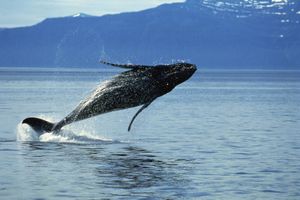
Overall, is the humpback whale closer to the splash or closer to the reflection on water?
the reflection on water

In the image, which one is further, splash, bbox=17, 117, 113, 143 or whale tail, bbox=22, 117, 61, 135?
splash, bbox=17, 117, 113, 143

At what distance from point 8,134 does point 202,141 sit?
8.06 metres

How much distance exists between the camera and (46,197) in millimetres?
16609

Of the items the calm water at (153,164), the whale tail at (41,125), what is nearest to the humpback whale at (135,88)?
the whale tail at (41,125)

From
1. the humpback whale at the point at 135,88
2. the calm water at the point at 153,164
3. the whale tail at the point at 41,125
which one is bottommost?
the calm water at the point at 153,164

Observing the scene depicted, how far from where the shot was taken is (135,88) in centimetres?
2275

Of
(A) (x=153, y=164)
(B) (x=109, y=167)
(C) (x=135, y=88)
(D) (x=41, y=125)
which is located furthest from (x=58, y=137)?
(B) (x=109, y=167)

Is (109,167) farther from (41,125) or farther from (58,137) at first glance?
(58,137)

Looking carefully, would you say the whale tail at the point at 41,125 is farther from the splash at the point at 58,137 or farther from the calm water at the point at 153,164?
the splash at the point at 58,137

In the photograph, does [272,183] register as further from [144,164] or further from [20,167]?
[20,167]

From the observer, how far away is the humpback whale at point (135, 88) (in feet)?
74.0

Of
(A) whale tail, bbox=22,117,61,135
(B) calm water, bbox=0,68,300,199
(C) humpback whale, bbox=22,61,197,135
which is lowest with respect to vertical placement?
(B) calm water, bbox=0,68,300,199

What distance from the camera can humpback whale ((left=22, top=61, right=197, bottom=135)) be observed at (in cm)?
2256

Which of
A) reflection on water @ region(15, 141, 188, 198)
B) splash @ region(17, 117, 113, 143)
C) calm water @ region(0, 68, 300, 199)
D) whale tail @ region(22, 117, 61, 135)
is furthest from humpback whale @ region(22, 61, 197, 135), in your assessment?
splash @ region(17, 117, 113, 143)
